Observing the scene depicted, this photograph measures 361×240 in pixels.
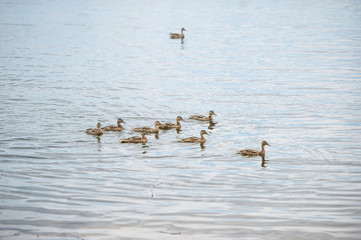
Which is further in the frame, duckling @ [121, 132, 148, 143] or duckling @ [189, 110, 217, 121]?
duckling @ [189, 110, 217, 121]

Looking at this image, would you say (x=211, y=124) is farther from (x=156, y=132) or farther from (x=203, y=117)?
(x=156, y=132)

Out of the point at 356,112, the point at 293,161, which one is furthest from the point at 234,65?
the point at 293,161

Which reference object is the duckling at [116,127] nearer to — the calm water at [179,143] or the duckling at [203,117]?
the calm water at [179,143]

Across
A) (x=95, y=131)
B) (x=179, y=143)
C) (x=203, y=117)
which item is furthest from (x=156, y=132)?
(x=203, y=117)

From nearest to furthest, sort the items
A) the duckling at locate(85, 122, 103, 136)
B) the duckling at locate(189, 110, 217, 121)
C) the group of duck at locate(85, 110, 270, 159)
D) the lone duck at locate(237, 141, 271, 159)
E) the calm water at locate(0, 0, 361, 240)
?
the calm water at locate(0, 0, 361, 240) → the lone duck at locate(237, 141, 271, 159) → the group of duck at locate(85, 110, 270, 159) → the duckling at locate(85, 122, 103, 136) → the duckling at locate(189, 110, 217, 121)

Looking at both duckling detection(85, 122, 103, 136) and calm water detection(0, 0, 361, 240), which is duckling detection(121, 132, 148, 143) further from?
duckling detection(85, 122, 103, 136)

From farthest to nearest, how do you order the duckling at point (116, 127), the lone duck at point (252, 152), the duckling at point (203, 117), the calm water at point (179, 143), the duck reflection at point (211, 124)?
the duckling at point (203, 117) → the duck reflection at point (211, 124) → the duckling at point (116, 127) → the lone duck at point (252, 152) → the calm water at point (179, 143)

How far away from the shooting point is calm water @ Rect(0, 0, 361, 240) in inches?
500

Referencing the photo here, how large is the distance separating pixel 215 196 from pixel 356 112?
39.2 feet

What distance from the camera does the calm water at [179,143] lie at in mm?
12703

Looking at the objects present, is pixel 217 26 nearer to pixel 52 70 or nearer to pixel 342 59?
pixel 342 59

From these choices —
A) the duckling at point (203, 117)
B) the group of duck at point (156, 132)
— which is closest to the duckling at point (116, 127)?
the group of duck at point (156, 132)

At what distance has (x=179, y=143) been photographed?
1953 cm

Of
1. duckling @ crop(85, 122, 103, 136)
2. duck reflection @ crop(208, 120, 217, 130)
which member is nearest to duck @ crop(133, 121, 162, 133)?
duckling @ crop(85, 122, 103, 136)
